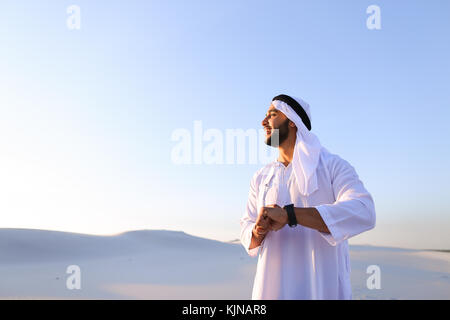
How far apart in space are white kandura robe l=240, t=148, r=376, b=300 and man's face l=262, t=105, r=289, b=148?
278mm

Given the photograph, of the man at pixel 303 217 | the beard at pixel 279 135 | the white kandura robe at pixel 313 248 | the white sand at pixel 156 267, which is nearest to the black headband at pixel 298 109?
the man at pixel 303 217

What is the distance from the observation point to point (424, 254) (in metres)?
19.5

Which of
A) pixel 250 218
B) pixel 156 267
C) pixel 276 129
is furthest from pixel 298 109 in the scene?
pixel 156 267

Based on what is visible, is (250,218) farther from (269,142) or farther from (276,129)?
(276,129)

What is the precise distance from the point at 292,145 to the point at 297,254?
→ 0.77 metres

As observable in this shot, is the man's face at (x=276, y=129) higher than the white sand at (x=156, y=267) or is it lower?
higher

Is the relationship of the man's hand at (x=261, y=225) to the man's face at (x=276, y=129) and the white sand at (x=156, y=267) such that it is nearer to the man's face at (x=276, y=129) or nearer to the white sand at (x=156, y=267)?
the man's face at (x=276, y=129)

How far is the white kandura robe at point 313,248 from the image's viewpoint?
2529 millimetres

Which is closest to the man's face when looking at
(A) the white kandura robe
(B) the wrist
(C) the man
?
(C) the man

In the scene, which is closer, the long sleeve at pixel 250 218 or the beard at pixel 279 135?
the long sleeve at pixel 250 218

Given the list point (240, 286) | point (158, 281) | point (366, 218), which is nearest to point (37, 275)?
point (158, 281)

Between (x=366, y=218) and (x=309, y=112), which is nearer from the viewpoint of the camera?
(x=366, y=218)
